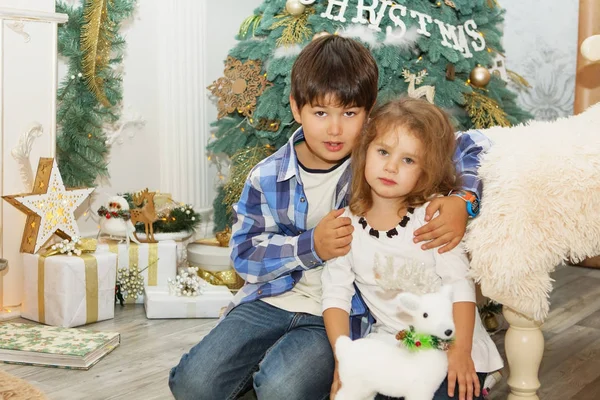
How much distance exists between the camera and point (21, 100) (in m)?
2.19

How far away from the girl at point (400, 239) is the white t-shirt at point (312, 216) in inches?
4.2

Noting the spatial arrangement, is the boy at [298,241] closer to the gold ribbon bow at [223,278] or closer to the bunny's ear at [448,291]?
the bunny's ear at [448,291]

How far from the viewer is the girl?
1224mm

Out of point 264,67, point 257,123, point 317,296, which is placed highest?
point 264,67

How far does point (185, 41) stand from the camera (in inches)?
110

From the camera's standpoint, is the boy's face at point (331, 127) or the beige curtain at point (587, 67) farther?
the beige curtain at point (587, 67)

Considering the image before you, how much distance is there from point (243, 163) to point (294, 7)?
20.5 inches

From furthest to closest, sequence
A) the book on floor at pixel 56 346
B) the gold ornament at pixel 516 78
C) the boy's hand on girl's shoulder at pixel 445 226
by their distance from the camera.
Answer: the gold ornament at pixel 516 78 < the book on floor at pixel 56 346 < the boy's hand on girl's shoulder at pixel 445 226

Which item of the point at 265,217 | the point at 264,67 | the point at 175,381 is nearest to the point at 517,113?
the point at 264,67

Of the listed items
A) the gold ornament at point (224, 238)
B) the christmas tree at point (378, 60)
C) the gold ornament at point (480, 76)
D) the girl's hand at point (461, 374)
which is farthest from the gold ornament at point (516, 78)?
the girl's hand at point (461, 374)

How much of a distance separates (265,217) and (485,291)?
0.45 meters

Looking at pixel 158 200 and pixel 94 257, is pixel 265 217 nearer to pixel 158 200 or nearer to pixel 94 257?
pixel 94 257

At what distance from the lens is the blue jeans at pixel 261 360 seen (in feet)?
4.24

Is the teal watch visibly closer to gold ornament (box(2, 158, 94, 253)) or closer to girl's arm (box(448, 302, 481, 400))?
girl's arm (box(448, 302, 481, 400))
